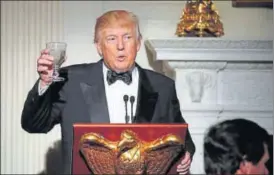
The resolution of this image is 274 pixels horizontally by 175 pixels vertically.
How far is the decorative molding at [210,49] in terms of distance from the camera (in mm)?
3965

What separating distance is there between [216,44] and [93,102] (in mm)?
Result: 1353

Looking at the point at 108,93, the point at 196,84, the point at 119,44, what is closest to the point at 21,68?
the point at 196,84

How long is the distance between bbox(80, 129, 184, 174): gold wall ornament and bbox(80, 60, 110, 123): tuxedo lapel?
588 mm

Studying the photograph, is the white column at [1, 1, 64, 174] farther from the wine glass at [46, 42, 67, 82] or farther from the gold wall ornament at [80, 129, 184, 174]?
the gold wall ornament at [80, 129, 184, 174]

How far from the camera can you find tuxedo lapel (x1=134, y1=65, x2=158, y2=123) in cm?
273

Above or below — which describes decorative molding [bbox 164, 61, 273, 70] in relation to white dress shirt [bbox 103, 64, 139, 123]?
below

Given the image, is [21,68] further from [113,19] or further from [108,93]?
[113,19]

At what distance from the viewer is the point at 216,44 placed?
13.1 ft

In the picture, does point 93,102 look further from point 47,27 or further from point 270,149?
point 47,27

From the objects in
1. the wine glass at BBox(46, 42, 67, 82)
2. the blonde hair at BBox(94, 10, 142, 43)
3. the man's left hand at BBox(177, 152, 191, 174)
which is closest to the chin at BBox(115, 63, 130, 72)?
the blonde hair at BBox(94, 10, 142, 43)

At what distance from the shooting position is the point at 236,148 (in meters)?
1.92

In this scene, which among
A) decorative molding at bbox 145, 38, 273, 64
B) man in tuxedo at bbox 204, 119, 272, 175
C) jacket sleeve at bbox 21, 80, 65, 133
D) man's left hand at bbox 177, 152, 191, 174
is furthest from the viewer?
decorative molding at bbox 145, 38, 273, 64

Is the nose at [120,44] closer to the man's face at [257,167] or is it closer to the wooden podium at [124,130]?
the wooden podium at [124,130]

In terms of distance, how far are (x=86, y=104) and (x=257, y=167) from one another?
985 mm
